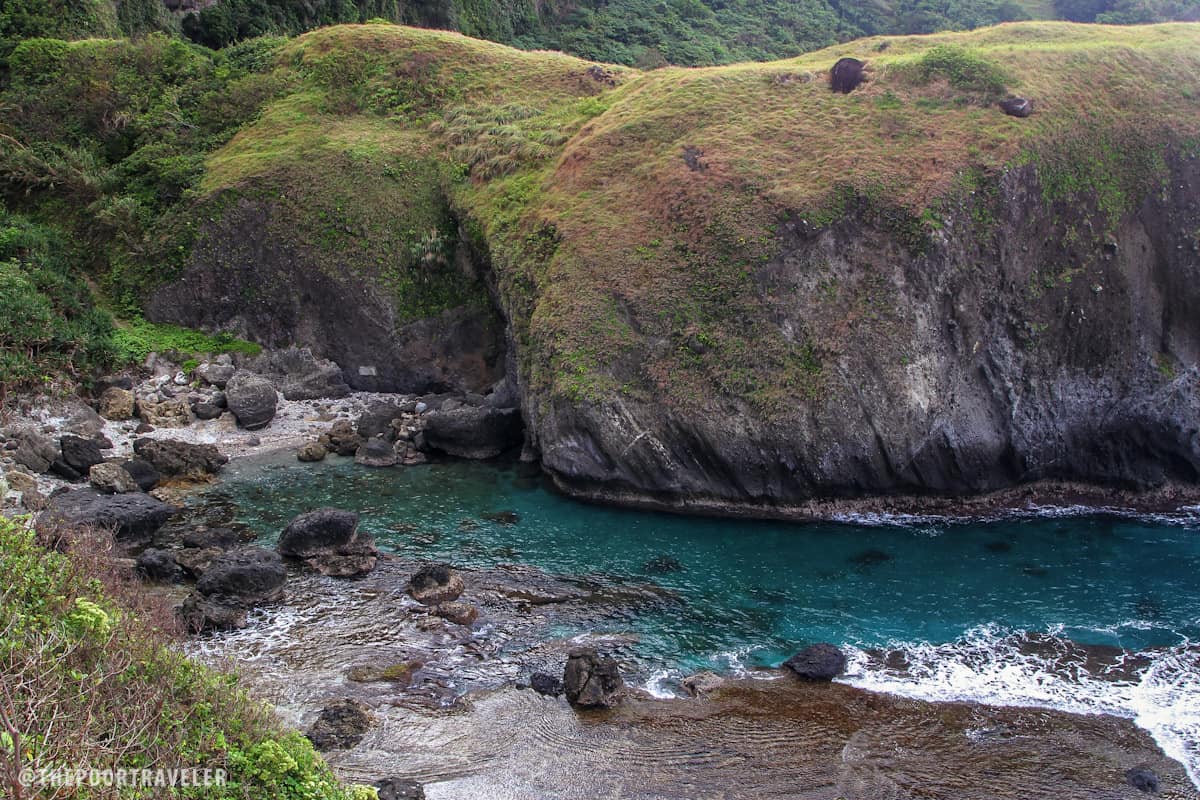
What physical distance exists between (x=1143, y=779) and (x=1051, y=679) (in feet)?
12.6

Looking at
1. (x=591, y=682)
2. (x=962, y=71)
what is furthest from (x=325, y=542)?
(x=962, y=71)

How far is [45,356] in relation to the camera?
1449 inches

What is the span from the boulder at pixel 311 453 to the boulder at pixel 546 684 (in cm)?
1804

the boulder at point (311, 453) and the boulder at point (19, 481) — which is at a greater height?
the boulder at point (19, 481)

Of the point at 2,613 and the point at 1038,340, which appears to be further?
the point at 1038,340

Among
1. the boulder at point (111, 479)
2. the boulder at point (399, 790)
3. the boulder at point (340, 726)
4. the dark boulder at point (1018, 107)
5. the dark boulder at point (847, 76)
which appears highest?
the dark boulder at point (847, 76)

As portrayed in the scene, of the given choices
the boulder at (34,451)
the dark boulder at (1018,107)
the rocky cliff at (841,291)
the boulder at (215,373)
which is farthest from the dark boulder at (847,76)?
the boulder at (34,451)

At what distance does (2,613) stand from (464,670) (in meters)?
11.2

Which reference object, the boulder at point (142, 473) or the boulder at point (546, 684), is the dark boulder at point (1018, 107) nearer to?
the boulder at point (546, 684)

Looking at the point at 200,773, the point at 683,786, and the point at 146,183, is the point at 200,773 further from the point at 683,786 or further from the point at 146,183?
the point at 146,183

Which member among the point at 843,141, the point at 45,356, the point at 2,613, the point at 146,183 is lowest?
the point at 45,356

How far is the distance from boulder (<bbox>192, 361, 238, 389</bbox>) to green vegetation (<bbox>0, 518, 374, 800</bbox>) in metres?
26.1

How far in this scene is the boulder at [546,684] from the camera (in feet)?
70.4

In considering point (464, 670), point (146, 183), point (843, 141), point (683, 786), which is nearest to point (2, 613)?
point (464, 670)
